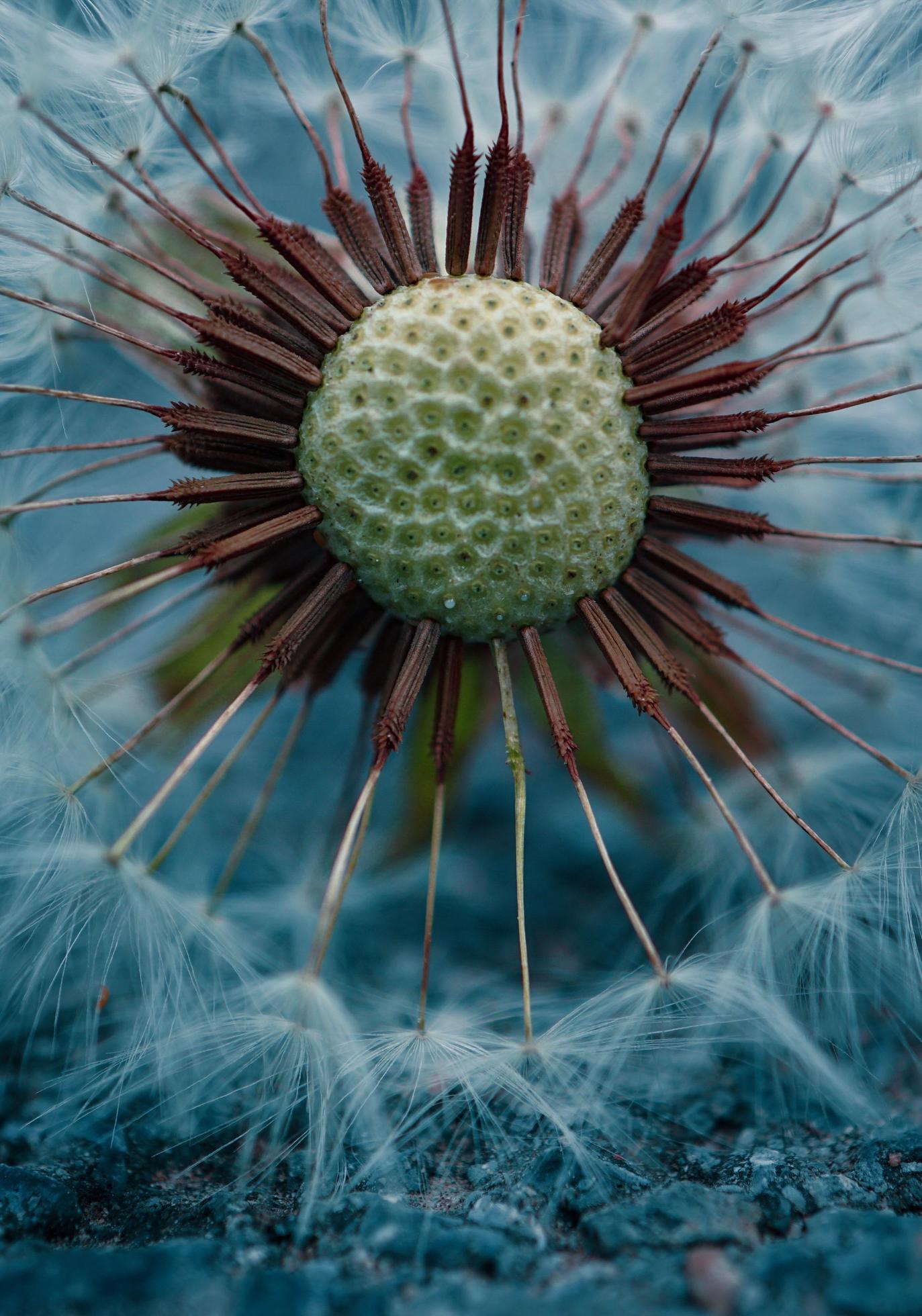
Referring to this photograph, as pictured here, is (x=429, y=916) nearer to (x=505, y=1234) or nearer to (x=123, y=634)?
(x=505, y=1234)

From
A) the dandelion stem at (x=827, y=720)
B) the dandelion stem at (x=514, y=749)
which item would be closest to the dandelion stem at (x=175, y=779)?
the dandelion stem at (x=514, y=749)

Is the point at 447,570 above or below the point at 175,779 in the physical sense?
above

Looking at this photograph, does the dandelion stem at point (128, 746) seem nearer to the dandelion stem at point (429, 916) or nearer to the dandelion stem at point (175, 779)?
the dandelion stem at point (175, 779)

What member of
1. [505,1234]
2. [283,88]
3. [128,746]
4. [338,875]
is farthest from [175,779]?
[283,88]

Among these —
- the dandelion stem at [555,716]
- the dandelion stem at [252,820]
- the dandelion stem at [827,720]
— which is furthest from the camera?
the dandelion stem at [252,820]

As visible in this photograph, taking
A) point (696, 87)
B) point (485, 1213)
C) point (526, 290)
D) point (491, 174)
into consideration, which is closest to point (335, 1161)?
point (485, 1213)

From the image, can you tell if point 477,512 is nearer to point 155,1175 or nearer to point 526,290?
point 526,290

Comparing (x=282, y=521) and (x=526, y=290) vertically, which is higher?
(x=526, y=290)
